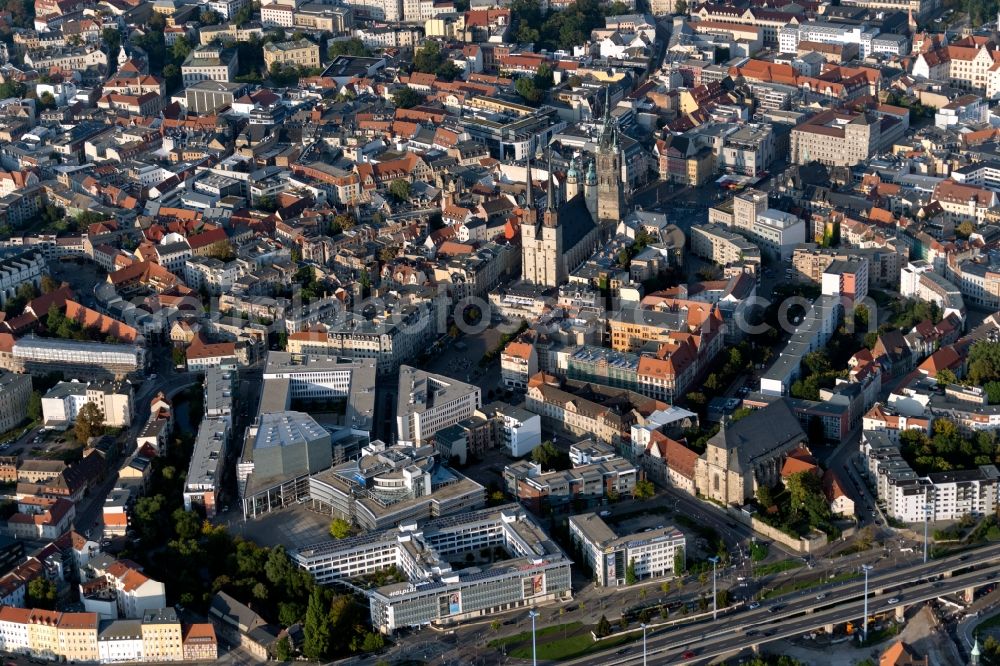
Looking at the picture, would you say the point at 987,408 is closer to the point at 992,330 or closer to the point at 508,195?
the point at 992,330

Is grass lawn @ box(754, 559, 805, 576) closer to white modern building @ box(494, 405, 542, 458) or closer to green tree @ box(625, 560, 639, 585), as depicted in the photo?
green tree @ box(625, 560, 639, 585)

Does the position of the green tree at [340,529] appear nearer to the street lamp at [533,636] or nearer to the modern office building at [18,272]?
the street lamp at [533,636]

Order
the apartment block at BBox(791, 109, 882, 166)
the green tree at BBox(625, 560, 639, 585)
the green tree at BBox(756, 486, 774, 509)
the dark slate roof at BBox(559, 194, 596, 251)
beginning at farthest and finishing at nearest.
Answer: the apartment block at BBox(791, 109, 882, 166), the dark slate roof at BBox(559, 194, 596, 251), the green tree at BBox(756, 486, 774, 509), the green tree at BBox(625, 560, 639, 585)

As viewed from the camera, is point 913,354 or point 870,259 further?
point 870,259

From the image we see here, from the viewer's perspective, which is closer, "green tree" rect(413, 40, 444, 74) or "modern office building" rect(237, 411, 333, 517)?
"modern office building" rect(237, 411, 333, 517)

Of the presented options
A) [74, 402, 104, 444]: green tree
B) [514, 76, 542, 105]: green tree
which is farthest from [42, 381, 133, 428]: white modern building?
[514, 76, 542, 105]: green tree

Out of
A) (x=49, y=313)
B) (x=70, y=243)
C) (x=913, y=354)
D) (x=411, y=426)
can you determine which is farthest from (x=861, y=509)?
(x=70, y=243)
